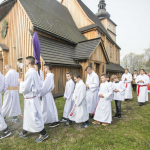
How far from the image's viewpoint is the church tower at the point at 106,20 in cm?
2374

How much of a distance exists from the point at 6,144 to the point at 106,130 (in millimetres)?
2924

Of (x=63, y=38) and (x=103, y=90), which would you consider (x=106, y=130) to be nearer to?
(x=103, y=90)

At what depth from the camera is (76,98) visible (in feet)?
12.1

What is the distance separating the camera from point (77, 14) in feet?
54.1

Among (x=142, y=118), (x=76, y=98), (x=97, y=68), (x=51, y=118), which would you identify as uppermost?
(x=97, y=68)

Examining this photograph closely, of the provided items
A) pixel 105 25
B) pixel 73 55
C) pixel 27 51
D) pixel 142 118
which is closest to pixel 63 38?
pixel 73 55

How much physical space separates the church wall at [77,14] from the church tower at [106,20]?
9.30m

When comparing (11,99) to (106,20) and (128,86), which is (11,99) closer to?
(128,86)

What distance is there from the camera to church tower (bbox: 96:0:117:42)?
2374 centimetres

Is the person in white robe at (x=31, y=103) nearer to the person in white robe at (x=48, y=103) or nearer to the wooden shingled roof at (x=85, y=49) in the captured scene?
the person in white robe at (x=48, y=103)

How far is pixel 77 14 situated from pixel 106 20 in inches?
390

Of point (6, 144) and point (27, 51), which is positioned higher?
point (27, 51)

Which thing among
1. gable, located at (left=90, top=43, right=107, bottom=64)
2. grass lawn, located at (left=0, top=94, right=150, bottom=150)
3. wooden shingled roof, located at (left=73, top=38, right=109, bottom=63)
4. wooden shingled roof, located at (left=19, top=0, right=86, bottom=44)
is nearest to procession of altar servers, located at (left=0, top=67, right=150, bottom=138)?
grass lawn, located at (left=0, top=94, right=150, bottom=150)

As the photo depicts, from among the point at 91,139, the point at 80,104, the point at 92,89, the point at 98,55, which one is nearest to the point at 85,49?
the point at 98,55
